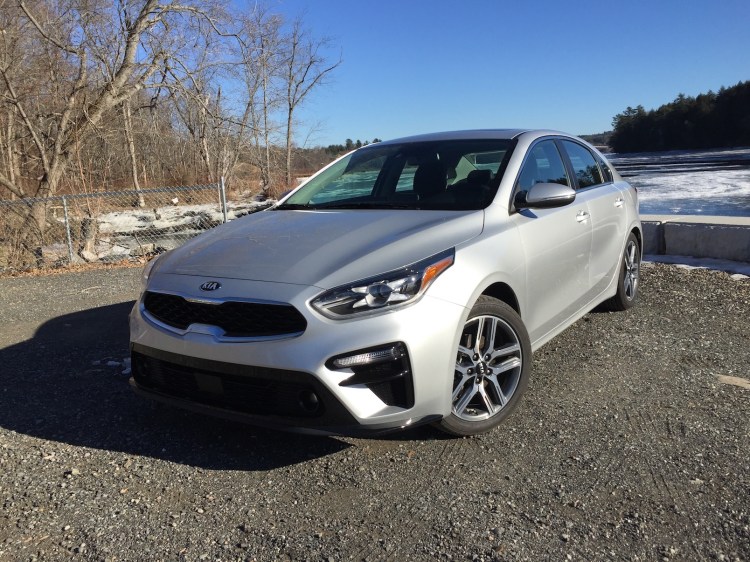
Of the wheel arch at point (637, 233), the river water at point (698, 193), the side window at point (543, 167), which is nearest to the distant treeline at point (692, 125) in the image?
the river water at point (698, 193)

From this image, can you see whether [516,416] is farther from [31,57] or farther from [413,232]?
[31,57]

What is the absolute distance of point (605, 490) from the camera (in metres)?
2.71

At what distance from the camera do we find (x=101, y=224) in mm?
11758

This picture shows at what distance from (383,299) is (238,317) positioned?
A: 0.71 metres

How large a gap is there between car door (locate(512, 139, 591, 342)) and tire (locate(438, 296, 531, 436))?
32 centimetres

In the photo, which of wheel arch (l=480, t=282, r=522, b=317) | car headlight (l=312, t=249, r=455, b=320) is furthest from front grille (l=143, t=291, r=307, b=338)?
wheel arch (l=480, t=282, r=522, b=317)

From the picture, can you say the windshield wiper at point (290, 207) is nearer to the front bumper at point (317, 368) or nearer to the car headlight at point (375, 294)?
the front bumper at point (317, 368)

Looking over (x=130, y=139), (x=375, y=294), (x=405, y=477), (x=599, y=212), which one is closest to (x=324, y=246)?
(x=375, y=294)

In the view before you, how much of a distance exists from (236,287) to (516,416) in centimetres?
178

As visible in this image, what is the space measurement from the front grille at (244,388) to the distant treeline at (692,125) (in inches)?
2045

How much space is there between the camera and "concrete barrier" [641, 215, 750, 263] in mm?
7520

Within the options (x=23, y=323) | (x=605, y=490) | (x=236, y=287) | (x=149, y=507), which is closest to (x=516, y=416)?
(x=605, y=490)

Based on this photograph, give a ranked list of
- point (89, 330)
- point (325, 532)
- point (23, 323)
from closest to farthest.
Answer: point (325, 532)
point (89, 330)
point (23, 323)

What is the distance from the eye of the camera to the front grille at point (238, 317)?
2.78m
